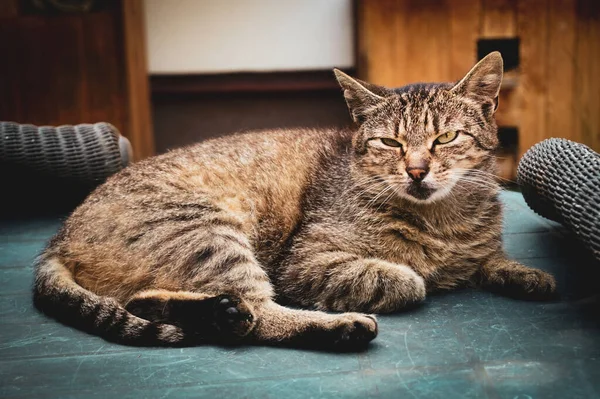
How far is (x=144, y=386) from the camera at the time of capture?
1.69 m

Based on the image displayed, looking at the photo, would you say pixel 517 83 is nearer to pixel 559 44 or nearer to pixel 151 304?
pixel 559 44

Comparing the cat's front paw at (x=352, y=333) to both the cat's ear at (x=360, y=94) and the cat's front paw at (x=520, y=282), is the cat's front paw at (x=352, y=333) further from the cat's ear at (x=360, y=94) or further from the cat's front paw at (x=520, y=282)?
the cat's ear at (x=360, y=94)

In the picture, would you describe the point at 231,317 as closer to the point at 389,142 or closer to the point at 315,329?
the point at 315,329

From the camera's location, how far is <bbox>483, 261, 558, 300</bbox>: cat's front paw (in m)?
2.21

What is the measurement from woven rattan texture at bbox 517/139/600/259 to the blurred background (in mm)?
1958

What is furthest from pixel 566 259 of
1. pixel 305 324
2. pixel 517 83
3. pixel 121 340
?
pixel 517 83

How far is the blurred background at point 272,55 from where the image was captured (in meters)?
4.40

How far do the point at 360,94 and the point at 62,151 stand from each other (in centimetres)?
185

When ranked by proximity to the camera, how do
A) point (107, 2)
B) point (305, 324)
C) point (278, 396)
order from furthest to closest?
1. point (107, 2)
2. point (305, 324)
3. point (278, 396)

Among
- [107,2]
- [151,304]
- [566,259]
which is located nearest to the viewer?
[151,304]

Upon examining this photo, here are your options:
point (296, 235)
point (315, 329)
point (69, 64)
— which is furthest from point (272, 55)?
point (315, 329)

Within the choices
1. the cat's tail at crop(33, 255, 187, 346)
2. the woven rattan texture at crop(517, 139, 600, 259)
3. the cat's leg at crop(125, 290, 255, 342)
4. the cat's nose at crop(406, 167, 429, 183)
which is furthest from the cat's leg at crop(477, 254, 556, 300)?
the cat's tail at crop(33, 255, 187, 346)

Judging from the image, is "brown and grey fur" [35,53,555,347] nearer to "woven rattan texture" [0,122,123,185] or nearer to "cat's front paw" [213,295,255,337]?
"cat's front paw" [213,295,255,337]

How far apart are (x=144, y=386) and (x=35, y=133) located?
229 centimetres
